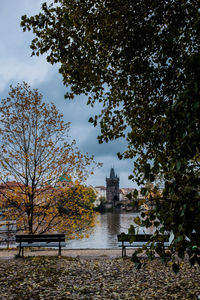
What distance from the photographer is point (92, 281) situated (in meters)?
7.12

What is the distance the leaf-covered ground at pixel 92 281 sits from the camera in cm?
602

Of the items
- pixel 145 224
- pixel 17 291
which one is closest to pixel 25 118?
pixel 17 291

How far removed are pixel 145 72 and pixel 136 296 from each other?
185 inches

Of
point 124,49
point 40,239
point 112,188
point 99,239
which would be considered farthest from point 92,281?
point 112,188

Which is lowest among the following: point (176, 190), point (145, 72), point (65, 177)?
point (176, 190)

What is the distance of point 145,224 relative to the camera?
103 inches

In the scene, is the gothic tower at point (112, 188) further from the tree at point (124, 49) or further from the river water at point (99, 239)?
the tree at point (124, 49)

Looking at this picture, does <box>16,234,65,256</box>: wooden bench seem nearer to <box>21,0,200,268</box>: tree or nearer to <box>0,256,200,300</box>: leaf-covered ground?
<box>0,256,200,300</box>: leaf-covered ground

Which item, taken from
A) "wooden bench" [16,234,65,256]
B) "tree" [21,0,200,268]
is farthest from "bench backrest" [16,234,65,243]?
"tree" [21,0,200,268]

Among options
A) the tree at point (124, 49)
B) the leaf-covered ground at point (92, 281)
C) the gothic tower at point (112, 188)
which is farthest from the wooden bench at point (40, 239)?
the gothic tower at point (112, 188)

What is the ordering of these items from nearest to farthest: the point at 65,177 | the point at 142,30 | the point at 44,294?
the point at 142,30, the point at 44,294, the point at 65,177

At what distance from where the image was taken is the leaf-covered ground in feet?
19.8

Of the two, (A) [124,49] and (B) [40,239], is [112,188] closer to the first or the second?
(B) [40,239]

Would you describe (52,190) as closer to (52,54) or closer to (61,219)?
(61,219)
